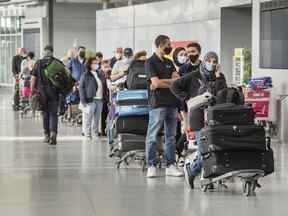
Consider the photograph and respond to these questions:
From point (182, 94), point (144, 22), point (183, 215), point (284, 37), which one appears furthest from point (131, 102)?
point (144, 22)

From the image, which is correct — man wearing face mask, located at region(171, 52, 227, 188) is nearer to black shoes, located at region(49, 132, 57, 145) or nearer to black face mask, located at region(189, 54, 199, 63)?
black face mask, located at region(189, 54, 199, 63)

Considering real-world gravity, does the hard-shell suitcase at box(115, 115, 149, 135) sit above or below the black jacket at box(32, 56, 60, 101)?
below

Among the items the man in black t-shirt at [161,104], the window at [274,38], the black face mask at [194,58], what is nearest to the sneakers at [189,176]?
the man in black t-shirt at [161,104]

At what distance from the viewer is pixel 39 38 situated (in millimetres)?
41781

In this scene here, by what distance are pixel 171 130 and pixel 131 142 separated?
1219 millimetres

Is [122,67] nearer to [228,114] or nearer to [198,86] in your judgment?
[198,86]

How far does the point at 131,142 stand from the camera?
12945 millimetres

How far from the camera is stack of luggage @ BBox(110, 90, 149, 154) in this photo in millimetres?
12938

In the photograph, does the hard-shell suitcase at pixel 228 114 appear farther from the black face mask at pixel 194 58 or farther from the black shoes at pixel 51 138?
the black shoes at pixel 51 138

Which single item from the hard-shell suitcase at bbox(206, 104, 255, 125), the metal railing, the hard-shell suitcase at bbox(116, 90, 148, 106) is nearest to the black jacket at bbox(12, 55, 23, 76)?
the metal railing

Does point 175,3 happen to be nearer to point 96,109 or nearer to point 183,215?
point 96,109

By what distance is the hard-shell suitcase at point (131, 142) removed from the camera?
12.9m

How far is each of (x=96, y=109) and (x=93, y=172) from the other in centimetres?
598

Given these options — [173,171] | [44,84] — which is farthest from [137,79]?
[44,84]
